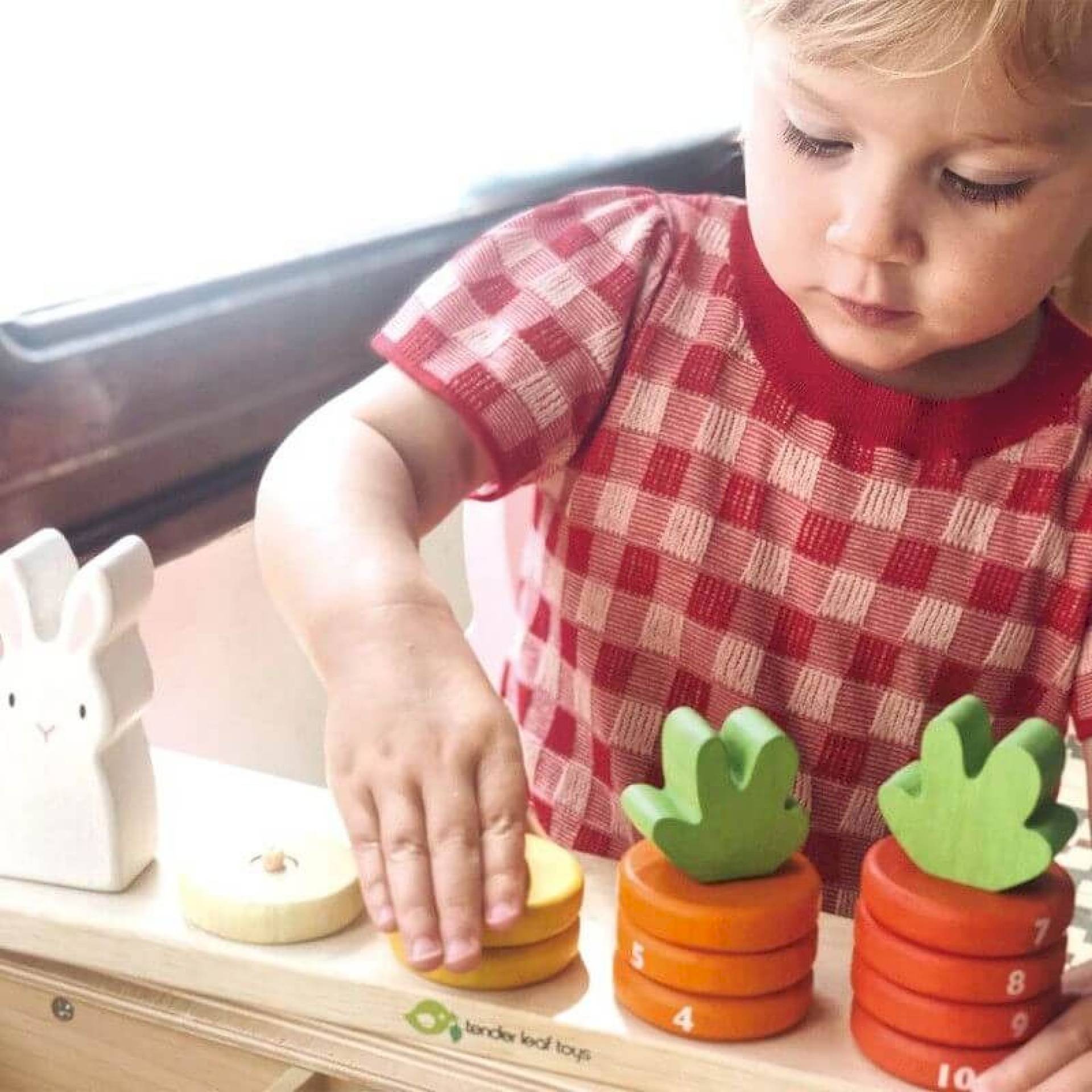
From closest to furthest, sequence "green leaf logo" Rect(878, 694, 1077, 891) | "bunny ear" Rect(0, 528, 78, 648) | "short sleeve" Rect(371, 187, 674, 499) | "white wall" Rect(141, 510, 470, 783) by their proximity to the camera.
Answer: "green leaf logo" Rect(878, 694, 1077, 891) → "bunny ear" Rect(0, 528, 78, 648) → "short sleeve" Rect(371, 187, 674, 499) → "white wall" Rect(141, 510, 470, 783)

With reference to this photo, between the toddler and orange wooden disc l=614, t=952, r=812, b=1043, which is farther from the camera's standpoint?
the toddler

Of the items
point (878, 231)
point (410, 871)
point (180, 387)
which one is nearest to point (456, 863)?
point (410, 871)

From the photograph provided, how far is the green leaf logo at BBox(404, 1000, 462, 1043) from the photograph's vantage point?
1.71ft

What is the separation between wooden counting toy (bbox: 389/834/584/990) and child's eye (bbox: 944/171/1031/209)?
0.28 meters

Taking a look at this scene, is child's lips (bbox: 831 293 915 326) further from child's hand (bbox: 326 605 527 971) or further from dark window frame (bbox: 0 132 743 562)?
dark window frame (bbox: 0 132 743 562)

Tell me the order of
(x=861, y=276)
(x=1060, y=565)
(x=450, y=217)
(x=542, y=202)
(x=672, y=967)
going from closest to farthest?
(x=672, y=967) → (x=861, y=276) → (x=1060, y=565) → (x=450, y=217) → (x=542, y=202)

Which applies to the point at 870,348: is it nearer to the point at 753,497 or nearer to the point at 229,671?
the point at 753,497

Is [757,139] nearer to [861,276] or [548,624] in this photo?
[861,276]

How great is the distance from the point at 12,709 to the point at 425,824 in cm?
17

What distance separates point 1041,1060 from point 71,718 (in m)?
0.34

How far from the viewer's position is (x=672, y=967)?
0.50 m

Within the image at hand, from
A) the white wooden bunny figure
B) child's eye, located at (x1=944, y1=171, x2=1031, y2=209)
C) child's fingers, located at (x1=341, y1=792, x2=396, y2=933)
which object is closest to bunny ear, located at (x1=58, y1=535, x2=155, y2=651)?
the white wooden bunny figure

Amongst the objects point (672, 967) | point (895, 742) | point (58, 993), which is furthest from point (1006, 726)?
point (58, 993)

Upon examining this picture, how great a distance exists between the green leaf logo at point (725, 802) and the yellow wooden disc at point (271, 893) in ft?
0.36
